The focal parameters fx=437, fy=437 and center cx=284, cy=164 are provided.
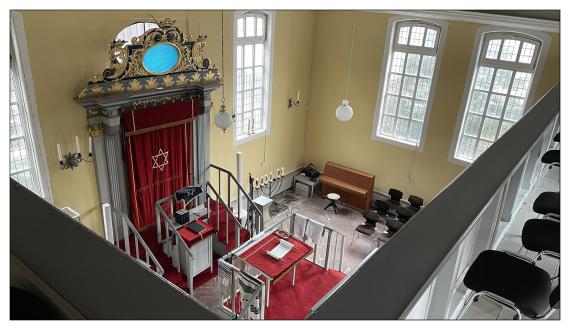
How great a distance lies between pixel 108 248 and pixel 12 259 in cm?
20

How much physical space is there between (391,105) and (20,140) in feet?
24.7

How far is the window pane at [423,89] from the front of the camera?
31.6 ft

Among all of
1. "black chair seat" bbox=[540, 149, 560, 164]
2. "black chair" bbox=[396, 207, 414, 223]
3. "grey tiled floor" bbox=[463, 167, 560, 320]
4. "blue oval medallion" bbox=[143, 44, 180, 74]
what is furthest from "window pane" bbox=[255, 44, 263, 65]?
"black chair seat" bbox=[540, 149, 560, 164]

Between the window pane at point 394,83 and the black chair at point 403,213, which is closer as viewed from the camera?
the black chair at point 403,213

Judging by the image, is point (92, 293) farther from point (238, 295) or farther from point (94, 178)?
point (94, 178)

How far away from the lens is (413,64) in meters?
9.72

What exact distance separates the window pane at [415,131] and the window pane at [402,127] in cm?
13

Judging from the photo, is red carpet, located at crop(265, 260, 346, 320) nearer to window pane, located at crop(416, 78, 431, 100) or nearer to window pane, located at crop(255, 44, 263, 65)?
window pane, located at crop(255, 44, 263, 65)

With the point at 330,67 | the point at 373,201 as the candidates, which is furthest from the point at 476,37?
the point at 373,201

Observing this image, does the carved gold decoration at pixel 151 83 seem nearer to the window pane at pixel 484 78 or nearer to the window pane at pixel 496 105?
the window pane at pixel 484 78

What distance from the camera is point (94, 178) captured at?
7.07m

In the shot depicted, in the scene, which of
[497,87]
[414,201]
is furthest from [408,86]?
[414,201]

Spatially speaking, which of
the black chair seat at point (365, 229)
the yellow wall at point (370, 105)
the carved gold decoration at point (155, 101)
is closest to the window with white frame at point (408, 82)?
the yellow wall at point (370, 105)

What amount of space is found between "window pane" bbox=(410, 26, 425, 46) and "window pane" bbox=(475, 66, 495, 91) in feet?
4.57
